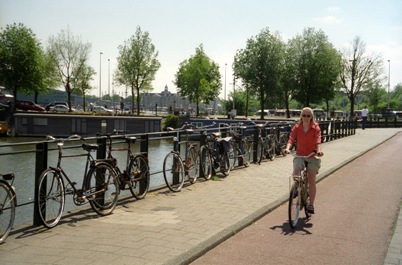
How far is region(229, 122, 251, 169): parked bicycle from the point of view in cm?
1130

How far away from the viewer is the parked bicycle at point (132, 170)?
22.4ft

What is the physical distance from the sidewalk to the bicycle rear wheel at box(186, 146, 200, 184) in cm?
49

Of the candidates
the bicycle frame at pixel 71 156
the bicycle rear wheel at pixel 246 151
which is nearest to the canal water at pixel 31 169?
the bicycle frame at pixel 71 156

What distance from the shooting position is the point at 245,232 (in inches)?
225

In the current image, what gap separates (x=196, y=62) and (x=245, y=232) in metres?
55.6

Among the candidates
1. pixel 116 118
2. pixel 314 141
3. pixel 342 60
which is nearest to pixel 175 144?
pixel 314 141

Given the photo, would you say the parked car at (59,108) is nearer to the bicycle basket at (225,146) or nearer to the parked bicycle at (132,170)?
the bicycle basket at (225,146)

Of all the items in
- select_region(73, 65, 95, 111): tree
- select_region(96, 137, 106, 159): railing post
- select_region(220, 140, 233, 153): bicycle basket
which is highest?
select_region(73, 65, 95, 111): tree

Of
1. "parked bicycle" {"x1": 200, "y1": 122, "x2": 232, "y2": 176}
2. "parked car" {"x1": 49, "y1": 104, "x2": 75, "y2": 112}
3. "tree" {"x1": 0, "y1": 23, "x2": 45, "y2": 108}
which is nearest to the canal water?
"parked bicycle" {"x1": 200, "y1": 122, "x2": 232, "y2": 176}

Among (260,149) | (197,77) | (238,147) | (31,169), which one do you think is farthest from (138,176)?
(197,77)

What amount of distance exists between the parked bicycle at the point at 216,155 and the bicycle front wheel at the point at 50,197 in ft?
14.5

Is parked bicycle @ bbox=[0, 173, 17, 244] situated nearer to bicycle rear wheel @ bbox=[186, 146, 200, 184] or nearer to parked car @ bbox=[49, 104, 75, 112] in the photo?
bicycle rear wheel @ bbox=[186, 146, 200, 184]

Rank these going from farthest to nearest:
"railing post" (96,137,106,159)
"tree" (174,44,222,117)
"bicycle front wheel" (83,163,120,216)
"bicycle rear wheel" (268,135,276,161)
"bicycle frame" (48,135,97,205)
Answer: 1. "tree" (174,44,222,117)
2. "bicycle rear wheel" (268,135,276,161)
3. "railing post" (96,137,106,159)
4. "bicycle front wheel" (83,163,120,216)
5. "bicycle frame" (48,135,97,205)

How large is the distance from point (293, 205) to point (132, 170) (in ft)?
8.78
